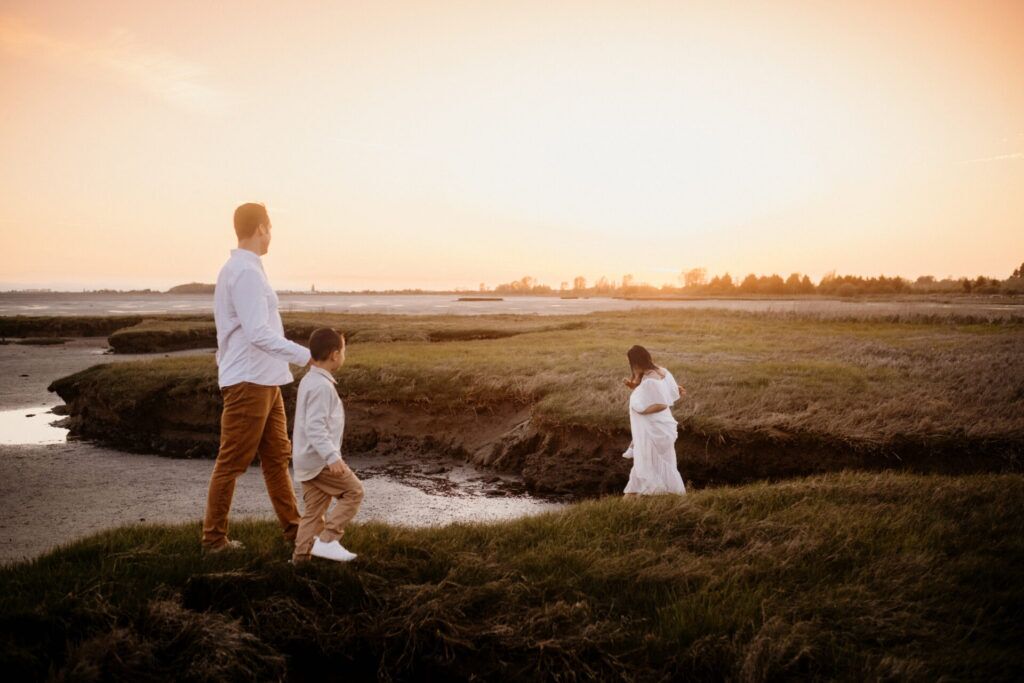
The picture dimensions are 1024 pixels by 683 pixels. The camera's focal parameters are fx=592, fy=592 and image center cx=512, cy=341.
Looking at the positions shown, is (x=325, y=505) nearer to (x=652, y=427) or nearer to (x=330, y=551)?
(x=330, y=551)

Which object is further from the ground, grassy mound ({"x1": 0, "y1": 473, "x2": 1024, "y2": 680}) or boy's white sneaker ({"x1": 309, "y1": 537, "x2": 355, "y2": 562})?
boy's white sneaker ({"x1": 309, "y1": 537, "x2": 355, "y2": 562})

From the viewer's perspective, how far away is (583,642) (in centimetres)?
459

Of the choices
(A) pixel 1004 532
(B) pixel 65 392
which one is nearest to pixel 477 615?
(A) pixel 1004 532

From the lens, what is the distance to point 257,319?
5156 mm

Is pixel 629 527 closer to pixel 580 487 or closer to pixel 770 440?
pixel 580 487

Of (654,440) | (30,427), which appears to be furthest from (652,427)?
(30,427)

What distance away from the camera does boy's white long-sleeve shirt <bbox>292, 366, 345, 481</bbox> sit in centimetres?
500

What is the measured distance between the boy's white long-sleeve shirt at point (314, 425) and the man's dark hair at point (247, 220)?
1448 mm

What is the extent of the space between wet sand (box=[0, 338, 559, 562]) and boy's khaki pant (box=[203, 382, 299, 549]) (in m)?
3.24

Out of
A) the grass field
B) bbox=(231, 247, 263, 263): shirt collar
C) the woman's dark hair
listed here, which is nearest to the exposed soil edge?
the grass field

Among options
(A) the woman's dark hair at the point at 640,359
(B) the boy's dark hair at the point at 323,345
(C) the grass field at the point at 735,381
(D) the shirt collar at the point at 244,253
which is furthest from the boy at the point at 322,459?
(C) the grass field at the point at 735,381

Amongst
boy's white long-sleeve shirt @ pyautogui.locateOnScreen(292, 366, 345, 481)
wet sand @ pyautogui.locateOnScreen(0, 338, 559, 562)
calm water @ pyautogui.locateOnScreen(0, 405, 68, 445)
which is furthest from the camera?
calm water @ pyautogui.locateOnScreen(0, 405, 68, 445)

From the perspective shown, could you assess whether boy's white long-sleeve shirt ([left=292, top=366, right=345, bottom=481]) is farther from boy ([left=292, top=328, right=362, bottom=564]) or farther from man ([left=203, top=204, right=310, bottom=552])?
man ([left=203, top=204, right=310, bottom=552])

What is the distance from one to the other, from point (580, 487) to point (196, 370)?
1235cm
